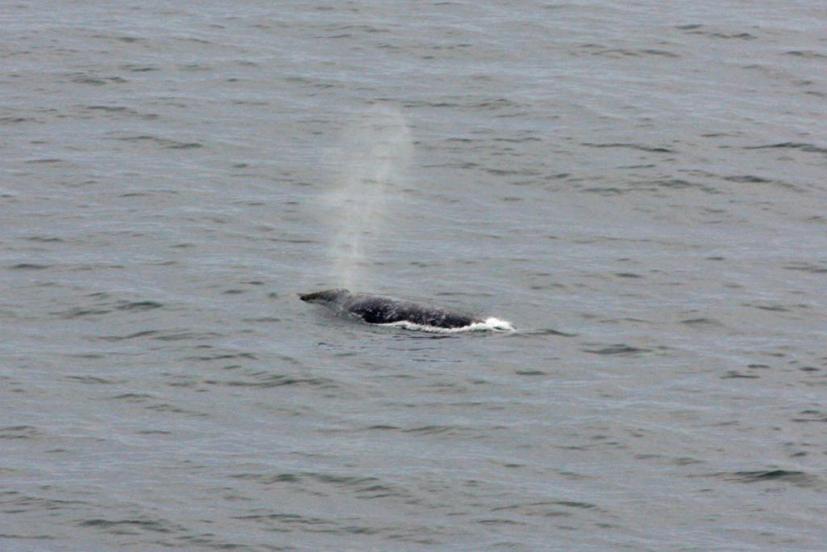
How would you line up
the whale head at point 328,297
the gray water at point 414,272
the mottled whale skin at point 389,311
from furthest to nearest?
1. the whale head at point 328,297
2. the mottled whale skin at point 389,311
3. the gray water at point 414,272

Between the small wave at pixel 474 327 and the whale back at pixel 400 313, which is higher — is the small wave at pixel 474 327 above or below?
below

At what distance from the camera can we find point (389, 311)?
32.7 metres

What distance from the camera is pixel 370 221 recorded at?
40188 millimetres

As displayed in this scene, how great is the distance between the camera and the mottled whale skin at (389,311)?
106ft

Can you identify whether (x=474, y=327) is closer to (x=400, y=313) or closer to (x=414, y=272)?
(x=400, y=313)

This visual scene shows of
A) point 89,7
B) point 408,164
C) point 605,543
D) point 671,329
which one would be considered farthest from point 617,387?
point 89,7

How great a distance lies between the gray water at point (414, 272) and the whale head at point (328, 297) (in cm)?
29

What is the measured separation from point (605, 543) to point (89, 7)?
37780 millimetres

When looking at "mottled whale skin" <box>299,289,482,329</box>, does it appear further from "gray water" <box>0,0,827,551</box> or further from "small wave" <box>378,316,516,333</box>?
"gray water" <box>0,0,827,551</box>

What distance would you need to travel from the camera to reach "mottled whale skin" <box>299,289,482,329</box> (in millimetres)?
32281

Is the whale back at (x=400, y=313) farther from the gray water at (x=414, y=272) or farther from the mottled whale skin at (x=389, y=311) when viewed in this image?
the gray water at (x=414, y=272)

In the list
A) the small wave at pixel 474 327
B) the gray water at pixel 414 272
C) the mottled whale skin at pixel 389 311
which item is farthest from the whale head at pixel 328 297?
the small wave at pixel 474 327

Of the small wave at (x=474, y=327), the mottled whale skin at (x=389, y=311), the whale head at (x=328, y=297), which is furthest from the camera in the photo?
the whale head at (x=328, y=297)

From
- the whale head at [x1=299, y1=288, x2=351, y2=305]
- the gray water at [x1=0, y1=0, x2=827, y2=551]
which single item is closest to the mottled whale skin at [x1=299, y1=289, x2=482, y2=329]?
the whale head at [x1=299, y1=288, x2=351, y2=305]
